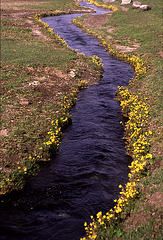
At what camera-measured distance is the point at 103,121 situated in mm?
16250

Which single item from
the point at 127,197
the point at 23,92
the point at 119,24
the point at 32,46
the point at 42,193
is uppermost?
the point at 119,24

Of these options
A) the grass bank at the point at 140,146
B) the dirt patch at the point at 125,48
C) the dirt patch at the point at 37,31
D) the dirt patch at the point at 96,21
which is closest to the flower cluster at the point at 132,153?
the grass bank at the point at 140,146

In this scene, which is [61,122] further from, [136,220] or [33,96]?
[136,220]

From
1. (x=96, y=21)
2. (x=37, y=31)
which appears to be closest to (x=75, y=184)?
(x=37, y=31)

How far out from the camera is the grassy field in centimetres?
837

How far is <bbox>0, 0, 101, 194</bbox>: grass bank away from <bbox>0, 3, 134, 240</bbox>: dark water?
75 cm

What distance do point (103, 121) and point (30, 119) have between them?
5.03m

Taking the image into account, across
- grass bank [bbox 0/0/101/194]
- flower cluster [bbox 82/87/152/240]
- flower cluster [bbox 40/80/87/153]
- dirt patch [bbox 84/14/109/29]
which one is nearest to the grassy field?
grass bank [bbox 0/0/101/194]

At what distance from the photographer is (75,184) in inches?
423

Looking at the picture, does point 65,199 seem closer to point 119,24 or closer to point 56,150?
point 56,150

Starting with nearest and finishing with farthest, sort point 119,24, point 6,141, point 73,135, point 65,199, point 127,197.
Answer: point 127,197 → point 65,199 → point 6,141 → point 73,135 → point 119,24

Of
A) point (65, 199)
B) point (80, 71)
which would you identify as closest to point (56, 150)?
point (65, 199)

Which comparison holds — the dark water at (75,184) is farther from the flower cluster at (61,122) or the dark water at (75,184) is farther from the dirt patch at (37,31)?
the dirt patch at (37,31)

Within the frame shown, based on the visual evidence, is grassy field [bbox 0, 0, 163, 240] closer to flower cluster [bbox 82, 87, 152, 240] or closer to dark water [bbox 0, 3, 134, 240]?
flower cluster [bbox 82, 87, 152, 240]
